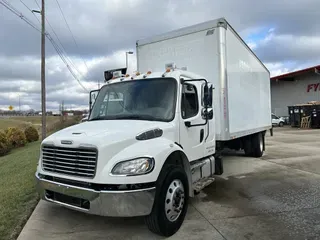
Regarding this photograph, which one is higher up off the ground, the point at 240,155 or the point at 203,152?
the point at 203,152

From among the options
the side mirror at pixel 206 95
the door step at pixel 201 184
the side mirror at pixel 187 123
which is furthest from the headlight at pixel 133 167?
the side mirror at pixel 206 95

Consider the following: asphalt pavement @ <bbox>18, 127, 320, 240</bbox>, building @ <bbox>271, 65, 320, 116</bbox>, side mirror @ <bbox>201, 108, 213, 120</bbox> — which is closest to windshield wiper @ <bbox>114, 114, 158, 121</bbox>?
side mirror @ <bbox>201, 108, 213, 120</bbox>

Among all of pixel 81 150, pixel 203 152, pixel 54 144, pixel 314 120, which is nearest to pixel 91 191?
pixel 81 150

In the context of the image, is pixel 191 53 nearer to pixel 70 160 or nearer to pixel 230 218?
pixel 230 218

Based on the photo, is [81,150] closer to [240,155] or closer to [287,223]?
[287,223]

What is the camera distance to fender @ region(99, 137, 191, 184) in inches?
144

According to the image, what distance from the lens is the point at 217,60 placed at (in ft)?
20.5

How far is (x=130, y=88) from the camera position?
5.16 m

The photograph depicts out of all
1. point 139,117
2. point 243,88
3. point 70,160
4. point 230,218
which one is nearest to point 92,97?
point 139,117

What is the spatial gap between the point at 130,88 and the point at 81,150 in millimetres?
1704

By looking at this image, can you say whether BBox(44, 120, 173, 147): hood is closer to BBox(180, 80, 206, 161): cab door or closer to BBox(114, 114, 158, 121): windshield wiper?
BBox(114, 114, 158, 121): windshield wiper

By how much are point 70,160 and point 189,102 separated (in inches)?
88.1

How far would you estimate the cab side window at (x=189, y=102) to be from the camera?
4.95m

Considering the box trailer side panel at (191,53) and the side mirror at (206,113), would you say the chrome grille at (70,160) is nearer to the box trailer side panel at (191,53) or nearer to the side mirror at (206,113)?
the side mirror at (206,113)
